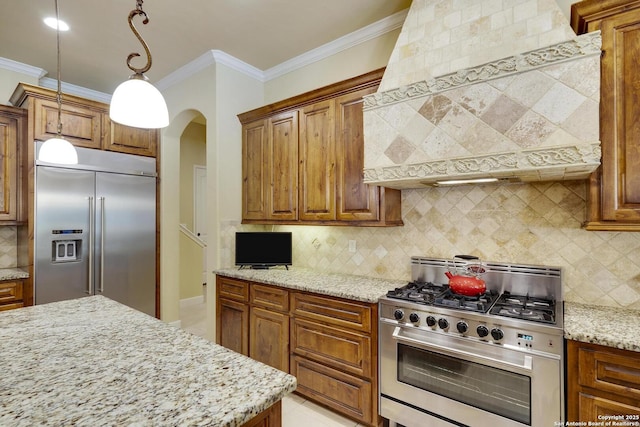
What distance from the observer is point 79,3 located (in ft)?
7.98

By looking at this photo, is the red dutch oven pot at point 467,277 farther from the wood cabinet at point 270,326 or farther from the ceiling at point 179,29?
the ceiling at point 179,29

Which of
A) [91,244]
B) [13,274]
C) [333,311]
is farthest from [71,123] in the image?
[333,311]

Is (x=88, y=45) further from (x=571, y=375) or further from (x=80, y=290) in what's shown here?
(x=571, y=375)

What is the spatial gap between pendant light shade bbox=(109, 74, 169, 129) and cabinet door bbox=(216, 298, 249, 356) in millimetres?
1963

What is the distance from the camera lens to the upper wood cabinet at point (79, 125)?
10.0 feet

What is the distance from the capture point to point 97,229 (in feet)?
11.1

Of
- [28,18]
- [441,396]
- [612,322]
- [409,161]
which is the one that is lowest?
[441,396]

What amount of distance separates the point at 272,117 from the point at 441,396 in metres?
2.69

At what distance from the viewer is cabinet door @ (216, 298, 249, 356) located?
9.44 ft

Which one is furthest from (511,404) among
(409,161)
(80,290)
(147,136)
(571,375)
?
(147,136)

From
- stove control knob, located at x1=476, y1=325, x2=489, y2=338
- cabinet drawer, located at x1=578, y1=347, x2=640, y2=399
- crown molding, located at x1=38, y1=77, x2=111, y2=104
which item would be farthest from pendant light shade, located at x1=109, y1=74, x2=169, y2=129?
crown molding, located at x1=38, y1=77, x2=111, y2=104

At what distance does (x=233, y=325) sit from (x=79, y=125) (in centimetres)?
264

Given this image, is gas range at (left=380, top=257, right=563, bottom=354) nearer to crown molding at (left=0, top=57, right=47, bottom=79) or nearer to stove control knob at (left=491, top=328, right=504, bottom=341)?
stove control knob at (left=491, top=328, right=504, bottom=341)

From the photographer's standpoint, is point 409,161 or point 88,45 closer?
point 409,161
